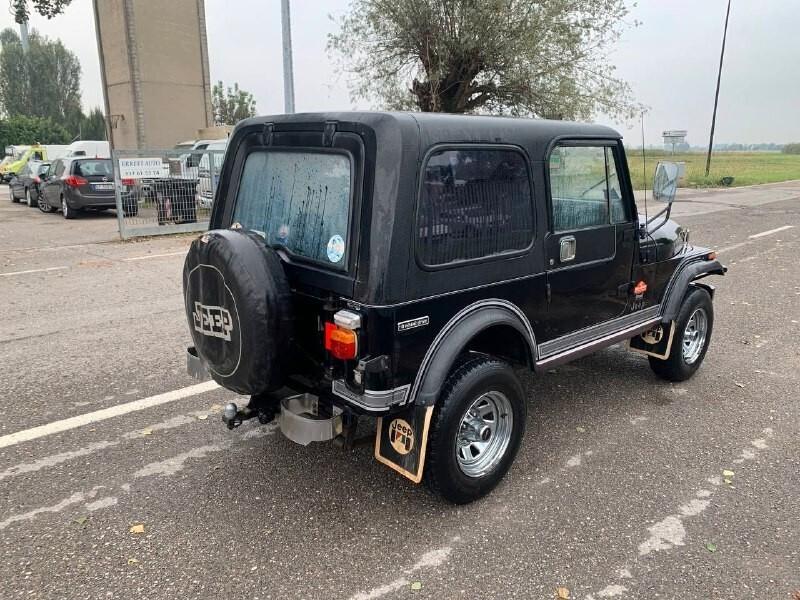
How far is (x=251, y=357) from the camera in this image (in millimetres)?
2807

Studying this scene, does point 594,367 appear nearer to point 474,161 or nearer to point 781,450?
point 781,450

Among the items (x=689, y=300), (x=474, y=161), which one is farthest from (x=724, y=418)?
(x=474, y=161)

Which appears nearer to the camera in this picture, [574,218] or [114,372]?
[574,218]

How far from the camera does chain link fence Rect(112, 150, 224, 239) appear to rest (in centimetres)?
1187

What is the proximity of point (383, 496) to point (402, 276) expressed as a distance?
127 cm

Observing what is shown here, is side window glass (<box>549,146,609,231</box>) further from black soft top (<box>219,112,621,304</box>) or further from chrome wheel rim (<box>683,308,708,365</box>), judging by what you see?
chrome wheel rim (<box>683,308,708,365</box>)

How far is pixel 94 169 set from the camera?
15.4 m

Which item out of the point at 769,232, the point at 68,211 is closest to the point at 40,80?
the point at 68,211

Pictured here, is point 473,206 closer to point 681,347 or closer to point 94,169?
Answer: point 681,347

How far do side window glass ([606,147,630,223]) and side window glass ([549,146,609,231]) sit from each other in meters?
0.06

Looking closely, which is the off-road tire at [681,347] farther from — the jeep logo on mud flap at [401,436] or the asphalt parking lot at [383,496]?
the jeep logo on mud flap at [401,436]

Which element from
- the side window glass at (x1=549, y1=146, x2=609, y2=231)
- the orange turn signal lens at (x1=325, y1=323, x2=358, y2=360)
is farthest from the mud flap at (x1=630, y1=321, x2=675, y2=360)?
the orange turn signal lens at (x1=325, y1=323, x2=358, y2=360)

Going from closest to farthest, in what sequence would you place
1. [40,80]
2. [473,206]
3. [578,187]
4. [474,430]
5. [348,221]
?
1. [348,221]
2. [473,206]
3. [474,430]
4. [578,187]
5. [40,80]

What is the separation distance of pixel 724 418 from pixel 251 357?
3279mm
